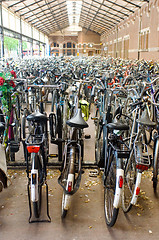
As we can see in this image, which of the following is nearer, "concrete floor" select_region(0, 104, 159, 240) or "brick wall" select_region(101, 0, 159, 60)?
"concrete floor" select_region(0, 104, 159, 240)

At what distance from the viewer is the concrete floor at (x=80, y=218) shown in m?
2.14

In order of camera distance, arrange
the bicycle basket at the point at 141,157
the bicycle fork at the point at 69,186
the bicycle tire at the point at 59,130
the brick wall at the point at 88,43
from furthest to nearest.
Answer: the brick wall at the point at 88,43
the bicycle tire at the point at 59,130
the bicycle fork at the point at 69,186
the bicycle basket at the point at 141,157

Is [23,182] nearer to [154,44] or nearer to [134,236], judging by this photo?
[134,236]

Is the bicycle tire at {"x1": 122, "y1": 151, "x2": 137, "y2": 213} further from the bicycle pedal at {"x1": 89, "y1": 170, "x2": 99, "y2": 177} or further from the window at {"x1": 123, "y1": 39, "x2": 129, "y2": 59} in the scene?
the window at {"x1": 123, "y1": 39, "x2": 129, "y2": 59}

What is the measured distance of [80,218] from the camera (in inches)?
93.3

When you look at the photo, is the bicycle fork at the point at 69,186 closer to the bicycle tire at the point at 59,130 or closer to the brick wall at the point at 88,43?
the bicycle tire at the point at 59,130

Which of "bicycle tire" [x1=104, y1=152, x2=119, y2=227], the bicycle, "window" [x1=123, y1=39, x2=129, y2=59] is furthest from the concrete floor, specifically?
"window" [x1=123, y1=39, x2=129, y2=59]

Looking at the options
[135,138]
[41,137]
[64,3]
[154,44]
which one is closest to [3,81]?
[41,137]

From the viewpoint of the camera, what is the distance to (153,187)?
9.66 ft

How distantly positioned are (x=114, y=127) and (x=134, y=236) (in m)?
0.93

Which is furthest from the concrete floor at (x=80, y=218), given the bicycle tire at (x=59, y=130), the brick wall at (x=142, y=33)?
the brick wall at (x=142, y=33)

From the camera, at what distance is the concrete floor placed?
7.03 ft

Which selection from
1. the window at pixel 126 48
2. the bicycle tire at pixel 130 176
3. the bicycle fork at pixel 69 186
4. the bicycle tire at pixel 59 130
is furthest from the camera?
the window at pixel 126 48

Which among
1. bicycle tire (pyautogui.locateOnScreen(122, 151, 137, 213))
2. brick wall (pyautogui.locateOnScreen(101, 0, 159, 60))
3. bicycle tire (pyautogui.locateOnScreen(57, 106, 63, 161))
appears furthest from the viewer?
brick wall (pyautogui.locateOnScreen(101, 0, 159, 60))
